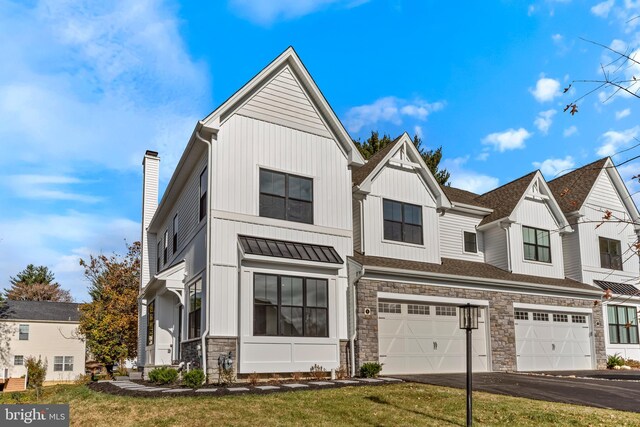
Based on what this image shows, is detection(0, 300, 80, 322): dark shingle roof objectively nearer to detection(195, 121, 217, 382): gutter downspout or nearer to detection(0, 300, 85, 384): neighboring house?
detection(0, 300, 85, 384): neighboring house

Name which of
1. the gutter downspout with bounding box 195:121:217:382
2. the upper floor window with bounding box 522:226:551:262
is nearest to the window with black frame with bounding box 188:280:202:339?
the gutter downspout with bounding box 195:121:217:382

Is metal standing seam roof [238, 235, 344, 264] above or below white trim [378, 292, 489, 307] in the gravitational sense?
above

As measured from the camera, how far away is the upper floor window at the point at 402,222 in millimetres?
20031

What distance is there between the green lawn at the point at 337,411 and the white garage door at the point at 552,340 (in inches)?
356

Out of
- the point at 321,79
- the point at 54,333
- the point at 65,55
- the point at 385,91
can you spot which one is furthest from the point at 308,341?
the point at 54,333

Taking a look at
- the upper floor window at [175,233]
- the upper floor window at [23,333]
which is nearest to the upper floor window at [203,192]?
the upper floor window at [175,233]

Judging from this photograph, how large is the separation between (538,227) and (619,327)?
5691mm

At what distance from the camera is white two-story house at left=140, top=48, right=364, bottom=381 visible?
15.6 m

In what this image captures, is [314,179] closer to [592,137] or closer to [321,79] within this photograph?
[321,79]

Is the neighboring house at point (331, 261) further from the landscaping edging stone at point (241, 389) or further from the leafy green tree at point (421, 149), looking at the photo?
the leafy green tree at point (421, 149)

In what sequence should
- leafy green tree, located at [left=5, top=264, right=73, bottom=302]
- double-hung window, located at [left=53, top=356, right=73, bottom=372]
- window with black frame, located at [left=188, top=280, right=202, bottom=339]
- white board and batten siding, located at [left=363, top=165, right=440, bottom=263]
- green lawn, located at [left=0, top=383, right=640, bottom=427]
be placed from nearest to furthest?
green lawn, located at [left=0, top=383, right=640, bottom=427]
window with black frame, located at [left=188, top=280, right=202, bottom=339]
white board and batten siding, located at [left=363, top=165, right=440, bottom=263]
double-hung window, located at [left=53, top=356, right=73, bottom=372]
leafy green tree, located at [left=5, top=264, right=73, bottom=302]

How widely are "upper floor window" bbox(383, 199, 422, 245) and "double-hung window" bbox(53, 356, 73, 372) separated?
35.7 metres

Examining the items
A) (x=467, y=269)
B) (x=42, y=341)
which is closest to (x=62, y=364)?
(x=42, y=341)

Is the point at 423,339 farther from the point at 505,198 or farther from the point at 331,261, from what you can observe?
the point at 505,198
